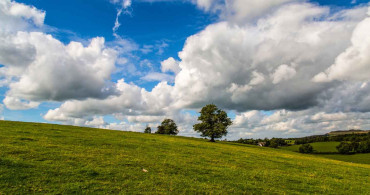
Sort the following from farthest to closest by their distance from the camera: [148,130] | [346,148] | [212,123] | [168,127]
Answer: [148,130]
[346,148]
[168,127]
[212,123]

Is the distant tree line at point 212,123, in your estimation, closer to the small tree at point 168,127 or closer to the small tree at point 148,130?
the small tree at point 168,127

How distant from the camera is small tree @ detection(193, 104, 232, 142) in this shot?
217ft

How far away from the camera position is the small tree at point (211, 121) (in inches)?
2598

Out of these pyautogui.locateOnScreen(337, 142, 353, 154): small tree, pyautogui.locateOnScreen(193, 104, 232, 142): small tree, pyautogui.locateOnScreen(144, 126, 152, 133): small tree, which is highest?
pyautogui.locateOnScreen(193, 104, 232, 142): small tree

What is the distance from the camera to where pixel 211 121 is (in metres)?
68.2

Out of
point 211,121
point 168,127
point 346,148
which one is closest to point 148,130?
point 168,127

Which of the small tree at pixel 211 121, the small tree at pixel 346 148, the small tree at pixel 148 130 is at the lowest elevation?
the small tree at pixel 346 148

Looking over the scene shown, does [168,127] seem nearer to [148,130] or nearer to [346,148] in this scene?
[148,130]

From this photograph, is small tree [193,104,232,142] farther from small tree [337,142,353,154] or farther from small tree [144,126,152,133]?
small tree [337,142,353,154]

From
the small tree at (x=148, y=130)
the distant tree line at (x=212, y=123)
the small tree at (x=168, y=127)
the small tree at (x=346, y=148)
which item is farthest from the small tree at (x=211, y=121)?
the small tree at (x=346, y=148)

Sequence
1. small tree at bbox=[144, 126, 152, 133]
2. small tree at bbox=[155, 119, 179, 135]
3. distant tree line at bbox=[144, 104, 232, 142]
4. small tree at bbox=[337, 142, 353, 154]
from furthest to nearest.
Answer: small tree at bbox=[144, 126, 152, 133]
small tree at bbox=[337, 142, 353, 154]
small tree at bbox=[155, 119, 179, 135]
distant tree line at bbox=[144, 104, 232, 142]

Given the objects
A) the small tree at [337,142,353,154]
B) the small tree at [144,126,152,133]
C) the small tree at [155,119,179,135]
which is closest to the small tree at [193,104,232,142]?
the small tree at [155,119,179,135]

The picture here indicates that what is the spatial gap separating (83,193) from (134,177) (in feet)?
11.3

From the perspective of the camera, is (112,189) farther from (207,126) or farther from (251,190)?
(207,126)
